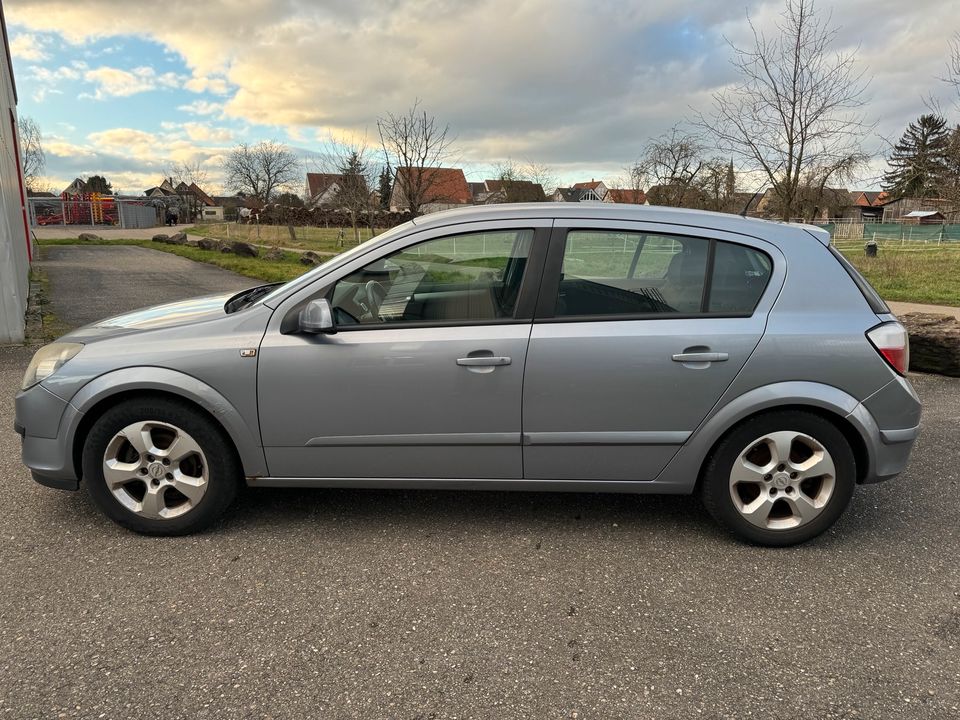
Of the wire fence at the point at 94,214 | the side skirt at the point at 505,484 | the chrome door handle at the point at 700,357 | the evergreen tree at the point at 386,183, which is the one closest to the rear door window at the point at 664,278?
the chrome door handle at the point at 700,357

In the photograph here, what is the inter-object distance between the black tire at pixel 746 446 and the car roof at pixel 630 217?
918 millimetres

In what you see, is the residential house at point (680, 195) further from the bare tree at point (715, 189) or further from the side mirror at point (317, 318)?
the side mirror at point (317, 318)

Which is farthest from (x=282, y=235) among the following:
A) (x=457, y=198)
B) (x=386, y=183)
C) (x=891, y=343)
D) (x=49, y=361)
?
(x=891, y=343)

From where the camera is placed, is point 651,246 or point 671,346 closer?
point 671,346

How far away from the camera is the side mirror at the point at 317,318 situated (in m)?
3.03

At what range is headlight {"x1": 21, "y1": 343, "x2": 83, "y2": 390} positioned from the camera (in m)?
3.21

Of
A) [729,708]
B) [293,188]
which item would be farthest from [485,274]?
[293,188]

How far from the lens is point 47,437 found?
3.18 m

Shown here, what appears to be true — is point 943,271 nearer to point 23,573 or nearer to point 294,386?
point 294,386

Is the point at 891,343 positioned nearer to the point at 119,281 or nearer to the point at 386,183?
the point at 119,281

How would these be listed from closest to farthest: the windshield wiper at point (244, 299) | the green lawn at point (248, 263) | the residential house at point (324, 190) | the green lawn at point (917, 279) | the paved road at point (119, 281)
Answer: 1. the windshield wiper at point (244, 299)
2. the paved road at point (119, 281)
3. the green lawn at point (917, 279)
4. the green lawn at point (248, 263)
5. the residential house at point (324, 190)

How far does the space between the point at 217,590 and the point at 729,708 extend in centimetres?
209

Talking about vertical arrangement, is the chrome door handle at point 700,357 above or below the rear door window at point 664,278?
below

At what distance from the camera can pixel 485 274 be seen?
11.0 ft
